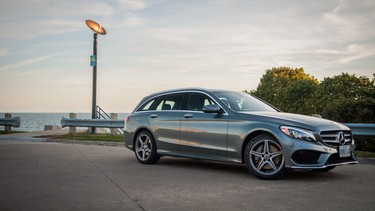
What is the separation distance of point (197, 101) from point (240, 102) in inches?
37.7

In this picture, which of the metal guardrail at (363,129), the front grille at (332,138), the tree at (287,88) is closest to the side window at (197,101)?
the front grille at (332,138)

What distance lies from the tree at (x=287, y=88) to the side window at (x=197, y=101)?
5093cm

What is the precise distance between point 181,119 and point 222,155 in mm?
1388

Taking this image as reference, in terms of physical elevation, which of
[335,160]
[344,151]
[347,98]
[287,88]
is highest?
[287,88]

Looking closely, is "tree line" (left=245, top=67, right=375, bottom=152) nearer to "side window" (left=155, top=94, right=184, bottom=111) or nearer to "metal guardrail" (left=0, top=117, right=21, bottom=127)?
"metal guardrail" (left=0, top=117, right=21, bottom=127)

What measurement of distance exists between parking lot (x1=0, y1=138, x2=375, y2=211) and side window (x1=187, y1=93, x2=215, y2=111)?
1.28 metres

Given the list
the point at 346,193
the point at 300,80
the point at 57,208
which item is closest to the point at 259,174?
the point at 346,193

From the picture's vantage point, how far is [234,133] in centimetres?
819

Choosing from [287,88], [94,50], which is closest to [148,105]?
[94,50]

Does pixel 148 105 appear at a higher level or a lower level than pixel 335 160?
higher

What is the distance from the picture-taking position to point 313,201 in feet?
19.0

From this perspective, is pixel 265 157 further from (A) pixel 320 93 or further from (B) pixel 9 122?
(A) pixel 320 93

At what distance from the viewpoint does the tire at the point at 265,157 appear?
25.0ft

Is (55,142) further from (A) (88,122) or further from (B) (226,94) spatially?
(B) (226,94)
